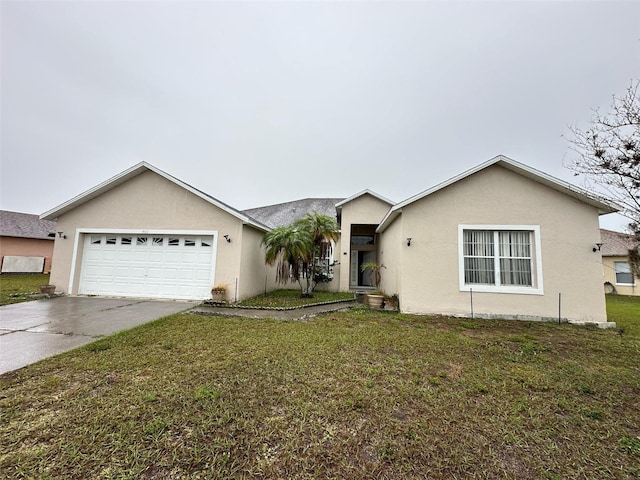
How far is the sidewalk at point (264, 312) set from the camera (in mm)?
7840

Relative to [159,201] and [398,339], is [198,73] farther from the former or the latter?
[398,339]

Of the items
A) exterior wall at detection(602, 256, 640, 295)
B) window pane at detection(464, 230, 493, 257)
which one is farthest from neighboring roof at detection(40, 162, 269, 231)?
exterior wall at detection(602, 256, 640, 295)

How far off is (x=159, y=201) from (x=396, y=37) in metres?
13.0

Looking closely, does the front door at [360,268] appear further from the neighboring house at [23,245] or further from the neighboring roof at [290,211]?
the neighboring house at [23,245]

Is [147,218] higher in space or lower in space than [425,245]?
higher

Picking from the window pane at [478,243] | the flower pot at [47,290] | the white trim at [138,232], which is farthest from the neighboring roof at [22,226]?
the window pane at [478,243]

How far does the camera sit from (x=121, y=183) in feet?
35.4

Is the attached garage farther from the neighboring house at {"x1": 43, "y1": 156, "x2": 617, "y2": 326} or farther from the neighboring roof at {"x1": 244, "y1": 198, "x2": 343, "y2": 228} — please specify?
the neighboring roof at {"x1": 244, "y1": 198, "x2": 343, "y2": 228}

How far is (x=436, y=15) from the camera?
426 inches

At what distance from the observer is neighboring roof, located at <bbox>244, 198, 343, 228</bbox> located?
1976 cm

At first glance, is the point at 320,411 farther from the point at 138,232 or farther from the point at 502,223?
the point at 138,232

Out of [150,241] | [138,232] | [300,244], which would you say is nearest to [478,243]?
[300,244]

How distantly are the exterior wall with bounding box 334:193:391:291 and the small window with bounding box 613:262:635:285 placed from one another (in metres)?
18.7

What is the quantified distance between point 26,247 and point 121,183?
20686 mm
